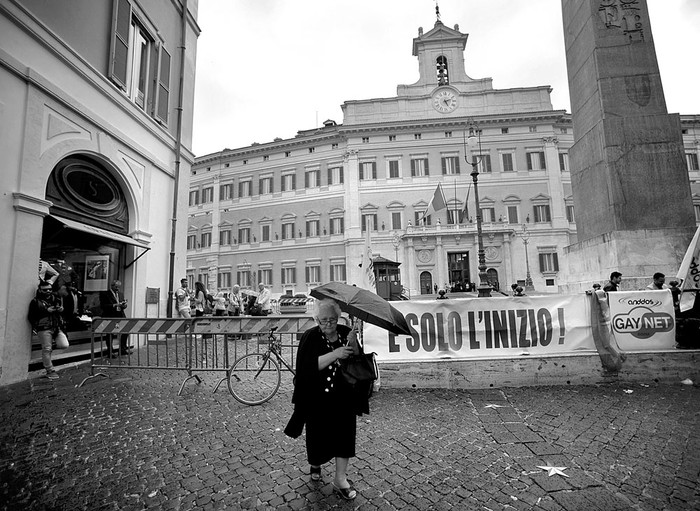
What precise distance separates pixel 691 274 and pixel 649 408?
3.00 metres

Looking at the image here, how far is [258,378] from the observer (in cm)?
545

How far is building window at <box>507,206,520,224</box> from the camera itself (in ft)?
103

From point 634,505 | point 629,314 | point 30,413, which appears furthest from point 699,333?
point 30,413

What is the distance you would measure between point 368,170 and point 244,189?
548 inches

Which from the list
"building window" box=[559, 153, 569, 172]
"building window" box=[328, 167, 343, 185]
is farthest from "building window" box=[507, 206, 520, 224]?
"building window" box=[328, 167, 343, 185]

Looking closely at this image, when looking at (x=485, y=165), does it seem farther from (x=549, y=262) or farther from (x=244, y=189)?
(x=244, y=189)

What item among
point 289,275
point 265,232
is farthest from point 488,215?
point 265,232

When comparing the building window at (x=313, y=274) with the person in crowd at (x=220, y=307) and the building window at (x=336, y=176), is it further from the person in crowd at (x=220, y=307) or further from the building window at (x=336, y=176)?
the person in crowd at (x=220, y=307)

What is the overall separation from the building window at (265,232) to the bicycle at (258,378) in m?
30.9

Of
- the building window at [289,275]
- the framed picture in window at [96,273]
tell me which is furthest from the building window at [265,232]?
the framed picture in window at [96,273]

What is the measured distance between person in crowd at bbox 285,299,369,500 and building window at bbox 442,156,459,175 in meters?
33.0

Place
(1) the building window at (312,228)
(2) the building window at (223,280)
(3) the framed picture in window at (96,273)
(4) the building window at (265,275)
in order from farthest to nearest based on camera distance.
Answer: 1. (2) the building window at (223,280)
2. (4) the building window at (265,275)
3. (1) the building window at (312,228)
4. (3) the framed picture in window at (96,273)

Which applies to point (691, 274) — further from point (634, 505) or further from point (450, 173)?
point (450, 173)

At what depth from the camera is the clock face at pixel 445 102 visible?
33.8m
